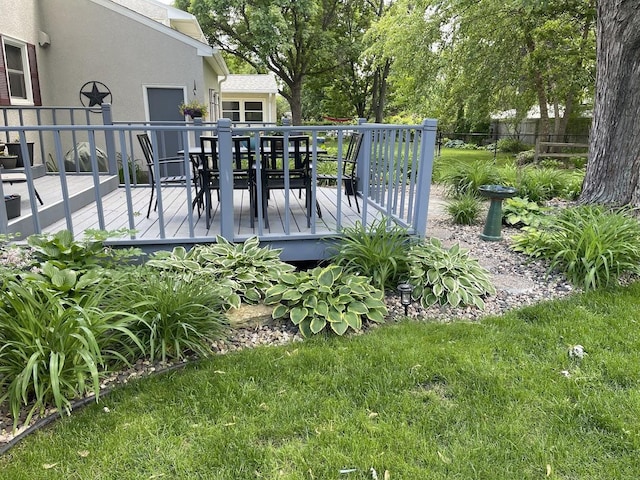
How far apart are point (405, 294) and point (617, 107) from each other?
3.37m

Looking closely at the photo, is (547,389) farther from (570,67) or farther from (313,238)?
(570,67)

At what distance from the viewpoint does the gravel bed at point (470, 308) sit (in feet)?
8.21

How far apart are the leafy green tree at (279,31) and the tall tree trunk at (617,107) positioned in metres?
11.9

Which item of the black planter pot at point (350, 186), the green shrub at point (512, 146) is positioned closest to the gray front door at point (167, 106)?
the black planter pot at point (350, 186)

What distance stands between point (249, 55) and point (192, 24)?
7.56 meters

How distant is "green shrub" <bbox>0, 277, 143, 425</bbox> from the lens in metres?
2.06

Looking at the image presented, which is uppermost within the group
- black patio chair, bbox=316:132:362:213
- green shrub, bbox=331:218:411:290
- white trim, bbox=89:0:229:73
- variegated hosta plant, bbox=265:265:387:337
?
white trim, bbox=89:0:229:73

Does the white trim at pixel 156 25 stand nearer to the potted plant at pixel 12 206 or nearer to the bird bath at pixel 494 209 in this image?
the potted plant at pixel 12 206

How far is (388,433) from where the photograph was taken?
2.02 meters

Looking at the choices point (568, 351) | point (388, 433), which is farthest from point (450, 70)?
point (388, 433)

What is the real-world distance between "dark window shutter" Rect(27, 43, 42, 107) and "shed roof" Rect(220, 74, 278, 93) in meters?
12.7

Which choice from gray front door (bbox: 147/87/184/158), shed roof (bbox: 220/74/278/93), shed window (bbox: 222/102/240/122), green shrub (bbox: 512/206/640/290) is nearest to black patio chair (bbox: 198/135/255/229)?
green shrub (bbox: 512/206/640/290)

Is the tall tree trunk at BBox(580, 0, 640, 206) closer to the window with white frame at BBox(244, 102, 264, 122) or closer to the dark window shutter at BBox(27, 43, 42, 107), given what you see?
the dark window shutter at BBox(27, 43, 42, 107)

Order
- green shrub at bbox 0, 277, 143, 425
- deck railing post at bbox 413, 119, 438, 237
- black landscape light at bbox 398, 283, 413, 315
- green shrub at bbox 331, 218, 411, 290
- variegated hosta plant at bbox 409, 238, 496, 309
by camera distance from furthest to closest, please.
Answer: deck railing post at bbox 413, 119, 438, 237
green shrub at bbox 331, 218, 411, 290
variegated hosta plant at bbox 409, 238, 496, 309
black landscape light at bbox 398, 283, 413, 315
green shrub at bbox 0, 277, 143, 425
